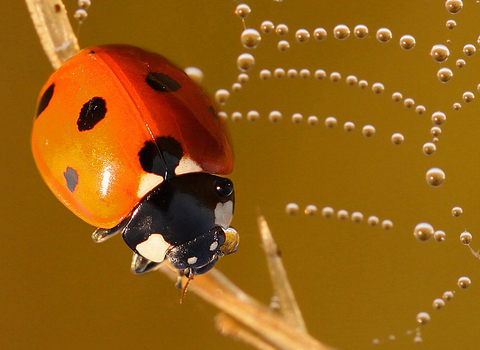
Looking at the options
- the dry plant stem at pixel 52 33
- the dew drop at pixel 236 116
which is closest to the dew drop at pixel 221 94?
the dew drop at pixel 236 116

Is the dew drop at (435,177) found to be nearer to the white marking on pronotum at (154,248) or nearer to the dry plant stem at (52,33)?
the white marking on pronotum at (154,248)

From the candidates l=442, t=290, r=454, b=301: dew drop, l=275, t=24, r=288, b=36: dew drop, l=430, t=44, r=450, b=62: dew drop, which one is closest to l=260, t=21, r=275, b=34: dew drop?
l=275, t=24, r=288, b=36: dew drop

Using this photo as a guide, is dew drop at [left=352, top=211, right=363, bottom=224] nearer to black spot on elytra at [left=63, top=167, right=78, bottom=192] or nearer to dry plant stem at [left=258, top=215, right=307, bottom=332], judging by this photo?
dry plant stem at [left=258, top=215, right=307, bottom=332]

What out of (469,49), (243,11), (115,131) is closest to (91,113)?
(115,131)

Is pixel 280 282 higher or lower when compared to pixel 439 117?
lower

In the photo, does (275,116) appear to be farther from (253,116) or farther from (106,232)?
(106,232)
